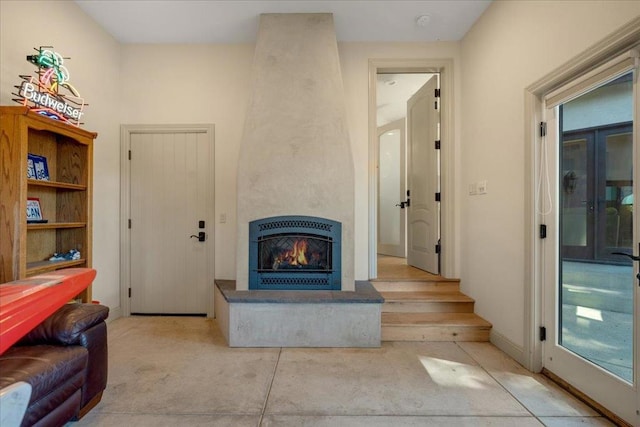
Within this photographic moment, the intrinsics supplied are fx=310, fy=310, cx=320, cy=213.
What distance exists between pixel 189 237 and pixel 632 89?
3849 millimetres

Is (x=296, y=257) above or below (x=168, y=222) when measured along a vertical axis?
below

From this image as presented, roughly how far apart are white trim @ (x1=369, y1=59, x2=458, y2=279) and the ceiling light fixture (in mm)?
391

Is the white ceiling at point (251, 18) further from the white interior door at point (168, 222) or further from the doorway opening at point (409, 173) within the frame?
the white interior door at point (168, 222)

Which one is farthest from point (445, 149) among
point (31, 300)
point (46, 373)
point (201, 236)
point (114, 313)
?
point (114, 313)

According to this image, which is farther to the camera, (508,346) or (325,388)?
(508,346)

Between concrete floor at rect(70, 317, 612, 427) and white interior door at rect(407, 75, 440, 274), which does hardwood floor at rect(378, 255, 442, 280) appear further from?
concrete floor at rect(70, 317, 612, 427)

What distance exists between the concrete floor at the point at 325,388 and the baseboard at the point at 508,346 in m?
0.05

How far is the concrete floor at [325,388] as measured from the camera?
1.82m

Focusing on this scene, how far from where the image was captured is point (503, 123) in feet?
8.91

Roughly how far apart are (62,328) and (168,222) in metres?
2.00

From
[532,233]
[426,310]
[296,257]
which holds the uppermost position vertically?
[532,233]

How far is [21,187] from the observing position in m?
2.06

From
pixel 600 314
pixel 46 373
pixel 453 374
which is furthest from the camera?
pixel 453 374

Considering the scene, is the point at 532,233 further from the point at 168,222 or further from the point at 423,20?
the point at 168,222
